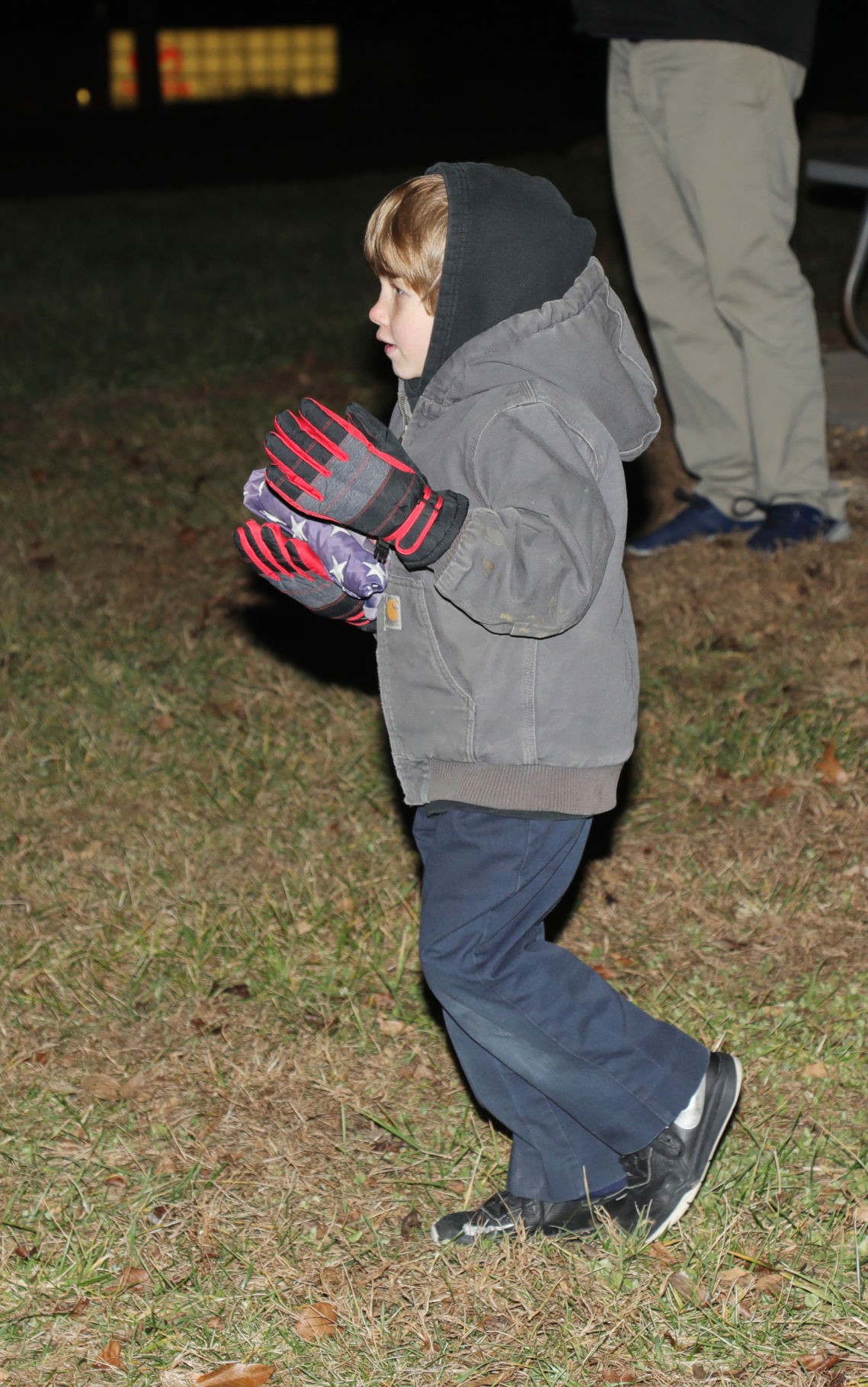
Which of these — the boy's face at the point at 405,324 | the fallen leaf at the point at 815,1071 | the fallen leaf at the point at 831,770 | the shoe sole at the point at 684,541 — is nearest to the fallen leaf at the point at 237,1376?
the fallen leaf at the point at 815,1071

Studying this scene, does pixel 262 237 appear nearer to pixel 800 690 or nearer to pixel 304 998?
pixel 800 690

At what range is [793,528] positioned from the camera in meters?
5.48

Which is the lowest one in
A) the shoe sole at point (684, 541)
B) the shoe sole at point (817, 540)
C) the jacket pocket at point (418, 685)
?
the shoe sole at point (684, 541)

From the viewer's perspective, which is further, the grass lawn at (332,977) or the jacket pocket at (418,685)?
the grass lawn at (332,977)

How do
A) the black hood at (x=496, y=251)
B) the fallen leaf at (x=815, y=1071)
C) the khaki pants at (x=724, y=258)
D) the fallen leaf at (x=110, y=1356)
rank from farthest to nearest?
1. the khaki pants at (x=724, y=258)
2. the fallen leaf at (x=815, y=1071)
3. the fallen leaf at (x=110, y=1356)
4. the black hood at (x=496, y=251)

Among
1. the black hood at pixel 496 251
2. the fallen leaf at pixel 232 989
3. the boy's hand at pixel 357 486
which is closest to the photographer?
the boy's hand at pixel 357 486

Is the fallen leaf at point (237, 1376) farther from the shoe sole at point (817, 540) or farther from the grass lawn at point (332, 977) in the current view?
the shoe sole at point (817, 540)

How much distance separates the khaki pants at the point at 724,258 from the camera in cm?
507

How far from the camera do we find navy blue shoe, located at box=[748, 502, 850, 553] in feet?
18.0

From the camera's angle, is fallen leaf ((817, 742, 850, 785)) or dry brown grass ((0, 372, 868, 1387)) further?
fallen leaf ((817, 742, 850, 785))

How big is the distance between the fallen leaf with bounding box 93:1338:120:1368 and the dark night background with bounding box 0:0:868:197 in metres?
14.4

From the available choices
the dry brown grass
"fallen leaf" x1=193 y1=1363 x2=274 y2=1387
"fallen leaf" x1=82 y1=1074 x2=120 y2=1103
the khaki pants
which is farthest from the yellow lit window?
"fallen leaf" x1=193 y1=1363 x2=274 y2=1387

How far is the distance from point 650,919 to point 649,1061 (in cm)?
105

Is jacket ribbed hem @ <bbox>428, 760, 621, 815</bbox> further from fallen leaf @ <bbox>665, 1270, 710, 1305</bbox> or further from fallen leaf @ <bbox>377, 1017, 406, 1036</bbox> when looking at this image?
fallen leaf @ <bbox>377, 1017, 406, 1036</bbox>
